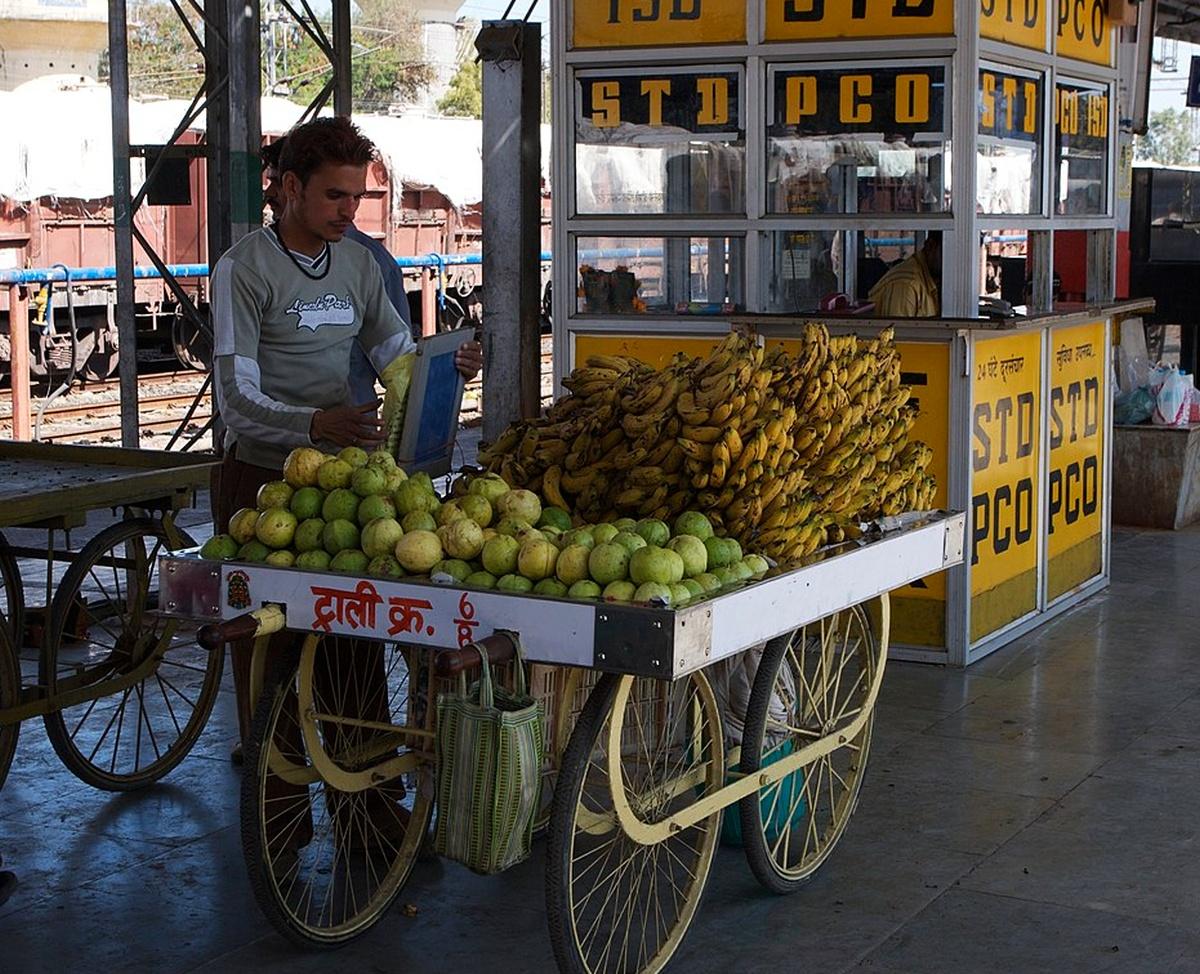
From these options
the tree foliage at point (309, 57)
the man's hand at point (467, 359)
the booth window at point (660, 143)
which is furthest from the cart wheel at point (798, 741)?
the tree foliage at point (309, 57)

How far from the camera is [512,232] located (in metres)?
8.52

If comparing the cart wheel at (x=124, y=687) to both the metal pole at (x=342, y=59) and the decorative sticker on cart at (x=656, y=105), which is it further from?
the metal pole at (x=342, y=59)

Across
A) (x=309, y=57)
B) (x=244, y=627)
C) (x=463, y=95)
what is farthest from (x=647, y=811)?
(x=463, y=95)

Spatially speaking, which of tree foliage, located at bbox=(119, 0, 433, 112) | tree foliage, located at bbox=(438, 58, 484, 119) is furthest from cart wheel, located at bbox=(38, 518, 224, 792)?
tree foliage, located at bbox=(438, 58, 484, 119)

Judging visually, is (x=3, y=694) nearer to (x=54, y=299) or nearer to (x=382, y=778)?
(x=382, y=778)

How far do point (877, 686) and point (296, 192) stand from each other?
211 centimetres

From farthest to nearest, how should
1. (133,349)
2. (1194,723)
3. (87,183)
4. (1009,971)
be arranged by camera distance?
(87,183)
(133,349)
(1194,723)
(1009,971)

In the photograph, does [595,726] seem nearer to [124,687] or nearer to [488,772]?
[488,772]

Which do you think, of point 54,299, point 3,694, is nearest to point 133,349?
point 3,694

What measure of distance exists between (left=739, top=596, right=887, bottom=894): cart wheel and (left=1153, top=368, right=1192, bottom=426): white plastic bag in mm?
5395

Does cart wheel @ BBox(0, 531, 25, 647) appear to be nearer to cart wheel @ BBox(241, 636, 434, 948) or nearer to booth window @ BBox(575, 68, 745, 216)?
cart wheel @ BBox(241, 636, 434, 948)

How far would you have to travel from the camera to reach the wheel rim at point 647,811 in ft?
12.5

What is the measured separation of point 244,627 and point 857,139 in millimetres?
3896

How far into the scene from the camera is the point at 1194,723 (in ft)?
19.8
